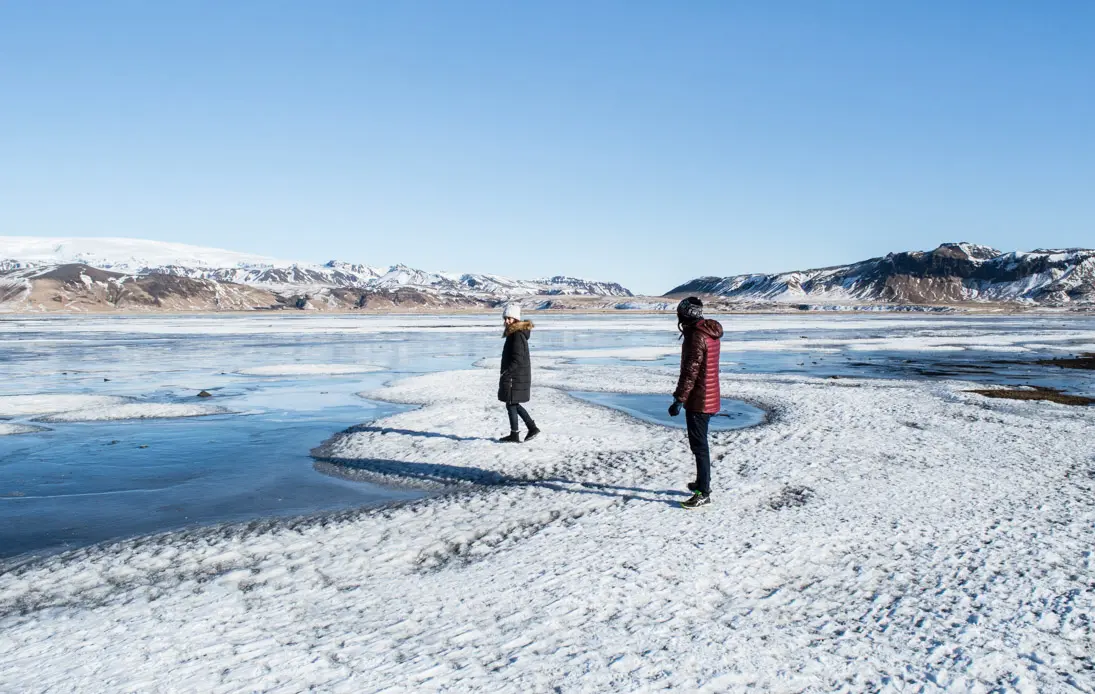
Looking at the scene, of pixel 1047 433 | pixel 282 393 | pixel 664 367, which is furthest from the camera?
pixel 664 367

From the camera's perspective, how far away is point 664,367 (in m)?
27.2

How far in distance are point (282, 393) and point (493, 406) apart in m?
6.69

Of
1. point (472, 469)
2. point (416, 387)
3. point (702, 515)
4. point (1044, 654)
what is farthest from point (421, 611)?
point (416, 387)

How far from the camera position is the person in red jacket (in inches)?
311

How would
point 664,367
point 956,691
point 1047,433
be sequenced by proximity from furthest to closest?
point 664,367
point 1047,433
point 956,691

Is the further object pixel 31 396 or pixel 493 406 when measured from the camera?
pixel 31 396

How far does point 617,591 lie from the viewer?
5.96 m

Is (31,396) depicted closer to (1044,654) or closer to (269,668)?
(269,668)

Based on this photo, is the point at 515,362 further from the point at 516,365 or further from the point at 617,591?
the point at 617,591

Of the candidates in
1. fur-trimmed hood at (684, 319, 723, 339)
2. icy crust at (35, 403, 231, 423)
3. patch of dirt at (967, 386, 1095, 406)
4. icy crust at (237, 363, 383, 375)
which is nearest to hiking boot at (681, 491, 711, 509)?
fur-trimmed hood at (684, 319, 723, 339)

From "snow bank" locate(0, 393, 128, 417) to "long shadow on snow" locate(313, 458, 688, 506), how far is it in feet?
27.7

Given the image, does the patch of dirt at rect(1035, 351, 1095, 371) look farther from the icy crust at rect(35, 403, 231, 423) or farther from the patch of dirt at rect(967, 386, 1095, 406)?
the icy crust at rect(35, 403, 231, 423)

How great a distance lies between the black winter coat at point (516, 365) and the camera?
11.1 m

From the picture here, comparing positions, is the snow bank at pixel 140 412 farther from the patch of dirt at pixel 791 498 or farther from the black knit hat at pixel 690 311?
the patch of dirt at pixel 791 498
